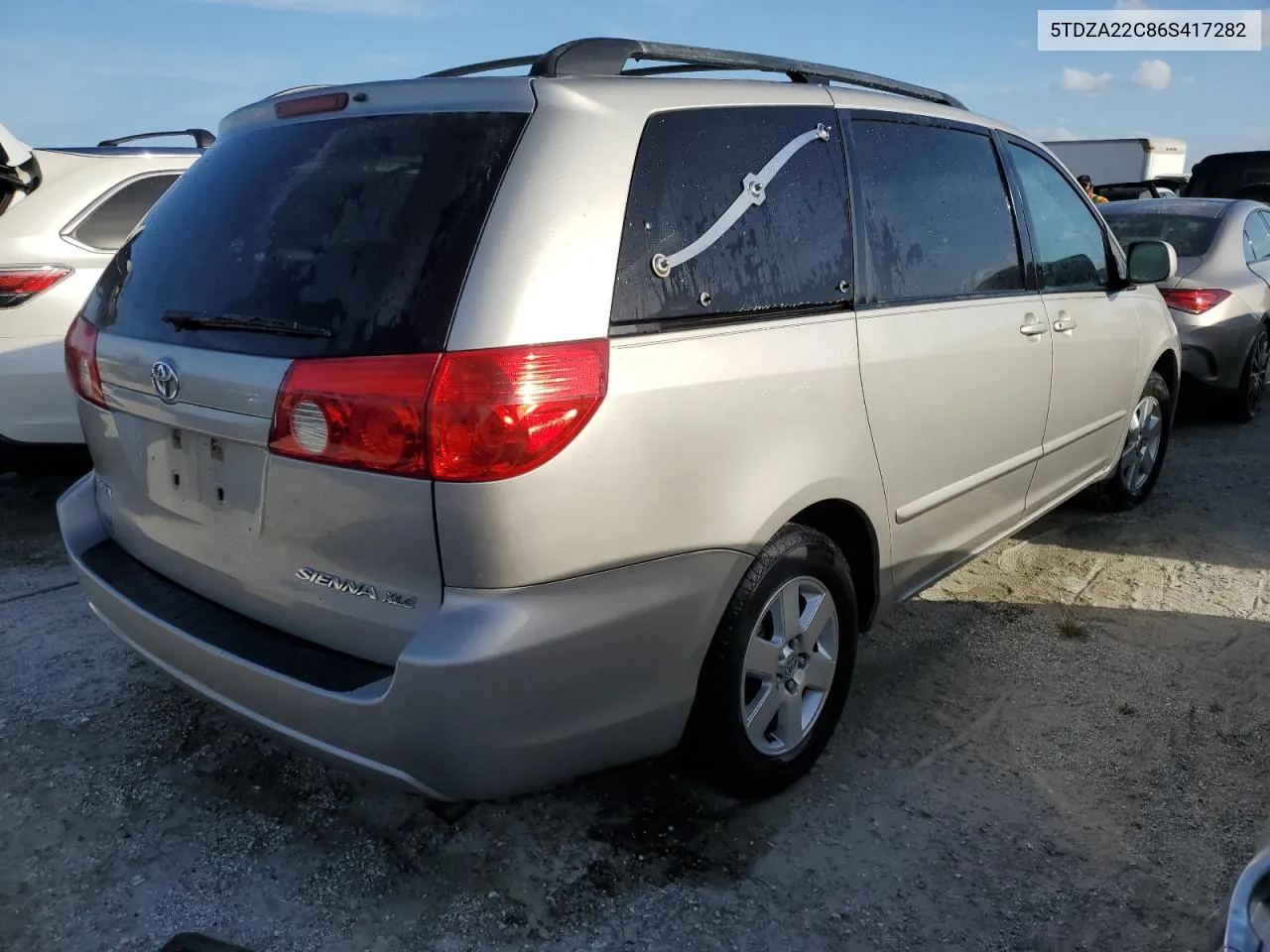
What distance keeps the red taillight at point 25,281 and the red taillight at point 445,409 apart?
10.9 feet

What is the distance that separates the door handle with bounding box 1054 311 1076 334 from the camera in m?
3.63

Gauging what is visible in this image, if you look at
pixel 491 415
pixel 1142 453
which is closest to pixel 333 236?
pixel 491 415

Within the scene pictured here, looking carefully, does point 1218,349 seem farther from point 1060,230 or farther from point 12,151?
point 12,151

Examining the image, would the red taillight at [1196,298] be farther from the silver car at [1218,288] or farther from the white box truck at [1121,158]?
the white box truck at [1121,158]

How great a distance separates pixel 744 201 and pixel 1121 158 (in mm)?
23556

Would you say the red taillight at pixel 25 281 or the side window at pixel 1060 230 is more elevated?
the side window at pixel 1060 230

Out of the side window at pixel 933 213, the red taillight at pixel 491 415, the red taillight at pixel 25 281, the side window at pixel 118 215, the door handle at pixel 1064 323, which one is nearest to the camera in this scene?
the red taillight at pixel 491 415

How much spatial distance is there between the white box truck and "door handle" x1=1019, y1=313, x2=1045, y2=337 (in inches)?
805

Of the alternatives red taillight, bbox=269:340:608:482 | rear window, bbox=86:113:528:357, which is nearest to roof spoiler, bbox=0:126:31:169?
rear window, bbox=86:113:528:357

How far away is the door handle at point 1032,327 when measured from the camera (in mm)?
3376

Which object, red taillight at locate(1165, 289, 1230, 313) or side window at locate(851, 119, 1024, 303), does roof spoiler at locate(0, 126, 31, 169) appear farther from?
red taillight at locate(1165, 289, 1230, 313)

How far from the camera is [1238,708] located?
3119 mm

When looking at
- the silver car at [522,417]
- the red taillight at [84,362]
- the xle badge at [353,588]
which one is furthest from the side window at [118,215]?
the xle badge at [353,588]

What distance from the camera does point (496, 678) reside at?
1866 mm
